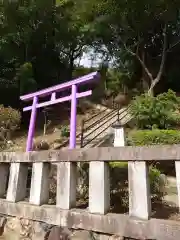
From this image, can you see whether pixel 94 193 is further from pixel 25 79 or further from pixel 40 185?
pixel 25 79

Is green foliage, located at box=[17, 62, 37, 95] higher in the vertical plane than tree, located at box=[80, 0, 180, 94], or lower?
lower

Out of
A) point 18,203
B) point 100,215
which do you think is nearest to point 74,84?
point 18,203

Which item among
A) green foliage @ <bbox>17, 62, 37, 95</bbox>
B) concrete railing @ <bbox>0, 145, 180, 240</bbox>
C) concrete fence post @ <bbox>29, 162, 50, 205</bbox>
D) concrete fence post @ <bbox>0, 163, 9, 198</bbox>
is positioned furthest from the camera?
green foliage @ <bbox>17, 62, 37, 95</bbox>

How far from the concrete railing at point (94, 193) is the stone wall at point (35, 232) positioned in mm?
85

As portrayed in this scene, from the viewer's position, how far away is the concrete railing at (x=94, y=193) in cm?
360

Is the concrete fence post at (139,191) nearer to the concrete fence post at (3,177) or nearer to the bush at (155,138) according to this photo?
the concrete fence post at (3,177)

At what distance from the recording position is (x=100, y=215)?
13.0ft

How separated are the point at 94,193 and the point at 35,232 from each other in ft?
4.29

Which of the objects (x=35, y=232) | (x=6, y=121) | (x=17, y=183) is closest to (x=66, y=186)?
(x=35, y=232)

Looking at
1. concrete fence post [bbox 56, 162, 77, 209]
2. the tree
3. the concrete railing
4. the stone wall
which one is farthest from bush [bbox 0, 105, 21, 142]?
the tree

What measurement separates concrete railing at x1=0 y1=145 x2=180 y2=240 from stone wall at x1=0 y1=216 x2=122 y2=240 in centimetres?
9

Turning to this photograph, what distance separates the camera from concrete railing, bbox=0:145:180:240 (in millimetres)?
3600

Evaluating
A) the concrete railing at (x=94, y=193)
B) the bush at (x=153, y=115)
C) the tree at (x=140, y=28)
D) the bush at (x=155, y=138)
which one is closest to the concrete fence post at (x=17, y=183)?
the concrete railing at (x=94, y=193)

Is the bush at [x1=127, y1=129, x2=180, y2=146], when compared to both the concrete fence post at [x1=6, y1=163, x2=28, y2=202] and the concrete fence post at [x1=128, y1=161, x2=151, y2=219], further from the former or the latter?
the concrete fence post at [x1=128, y1=161, x2=151, y2=219]
